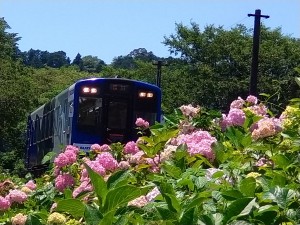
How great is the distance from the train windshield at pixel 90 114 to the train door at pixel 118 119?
0.19m

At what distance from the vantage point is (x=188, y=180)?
105 inches

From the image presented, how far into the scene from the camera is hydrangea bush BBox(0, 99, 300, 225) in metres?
2.22

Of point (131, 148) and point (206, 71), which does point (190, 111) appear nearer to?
point (131, 148)

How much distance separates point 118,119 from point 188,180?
14.6 m

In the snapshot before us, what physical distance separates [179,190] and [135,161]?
1160mm

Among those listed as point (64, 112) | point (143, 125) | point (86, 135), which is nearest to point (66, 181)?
point (143, 125)

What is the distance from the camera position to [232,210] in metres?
2.15

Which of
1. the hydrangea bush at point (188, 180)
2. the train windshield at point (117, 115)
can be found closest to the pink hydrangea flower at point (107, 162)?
the hydrangea bush at point (188, 180)

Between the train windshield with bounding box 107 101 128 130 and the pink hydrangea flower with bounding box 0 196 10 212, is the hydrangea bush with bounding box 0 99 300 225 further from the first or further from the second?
the train windshield with bounding box 107 101 128 130

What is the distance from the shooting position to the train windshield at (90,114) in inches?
656

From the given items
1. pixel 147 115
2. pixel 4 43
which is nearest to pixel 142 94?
pixel 147 115

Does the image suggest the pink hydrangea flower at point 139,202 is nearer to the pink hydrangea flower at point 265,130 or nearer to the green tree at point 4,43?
the pink hydrangea flower at point 265,130

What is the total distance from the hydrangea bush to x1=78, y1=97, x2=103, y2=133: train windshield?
38.7 feet

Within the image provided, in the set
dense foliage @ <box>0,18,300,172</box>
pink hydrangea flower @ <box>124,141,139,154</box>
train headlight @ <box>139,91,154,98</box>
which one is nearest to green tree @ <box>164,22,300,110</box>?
dense foliage @ <box>0,18,300,172</box>
